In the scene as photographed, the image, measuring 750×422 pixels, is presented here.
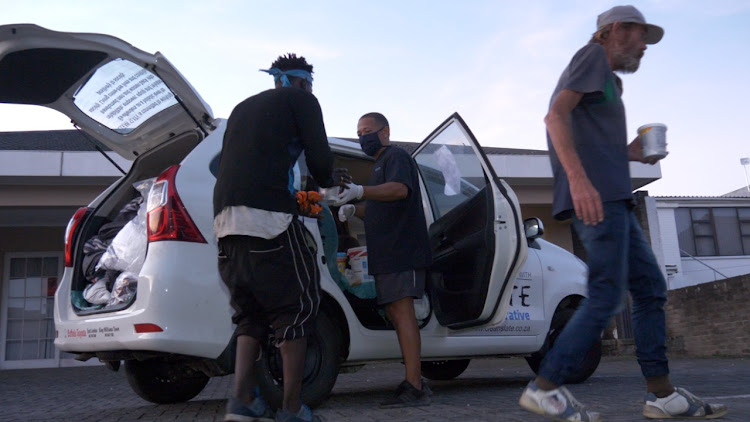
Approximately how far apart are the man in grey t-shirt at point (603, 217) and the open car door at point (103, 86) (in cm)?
215

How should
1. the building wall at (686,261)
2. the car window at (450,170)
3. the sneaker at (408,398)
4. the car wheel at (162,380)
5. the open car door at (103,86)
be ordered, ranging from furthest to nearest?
1. the building wall at (686,261)
2. the car window at (450,170)
3. the car wheel at (162,380)
4. the sneaker at (408,398)
5. the open car door at (103,86)

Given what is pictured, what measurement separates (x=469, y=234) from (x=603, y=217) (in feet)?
6.53

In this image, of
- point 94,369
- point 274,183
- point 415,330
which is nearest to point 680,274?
point 94,369

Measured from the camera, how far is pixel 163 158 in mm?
4688

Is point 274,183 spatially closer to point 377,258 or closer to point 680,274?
point 377,258

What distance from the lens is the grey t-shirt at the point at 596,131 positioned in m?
3.07

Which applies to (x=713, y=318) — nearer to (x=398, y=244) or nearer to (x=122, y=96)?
(x=398, y=244)

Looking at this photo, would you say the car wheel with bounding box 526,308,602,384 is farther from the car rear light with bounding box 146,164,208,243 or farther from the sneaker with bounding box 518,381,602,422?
the car rear light with bounding box 146,164,208,243

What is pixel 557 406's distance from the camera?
283cm

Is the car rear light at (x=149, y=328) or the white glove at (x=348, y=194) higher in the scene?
the white glove at (x=348, y=194)

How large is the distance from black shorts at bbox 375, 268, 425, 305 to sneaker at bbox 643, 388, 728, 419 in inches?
59.4

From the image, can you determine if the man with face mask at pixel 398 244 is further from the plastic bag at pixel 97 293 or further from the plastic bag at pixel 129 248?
the plastic bag at pixel 97 293

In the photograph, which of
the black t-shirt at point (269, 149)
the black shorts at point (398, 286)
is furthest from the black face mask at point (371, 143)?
the black t-shirt at point (269, 149)

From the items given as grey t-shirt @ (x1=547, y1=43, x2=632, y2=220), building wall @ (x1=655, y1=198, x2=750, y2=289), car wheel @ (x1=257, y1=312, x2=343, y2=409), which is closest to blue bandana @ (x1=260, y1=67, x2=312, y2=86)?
grey t-shirt @ (x1=547, y1=43, x2=632, y2=220)
